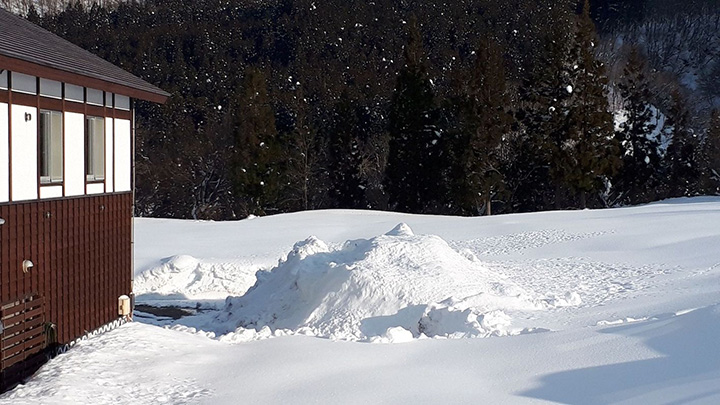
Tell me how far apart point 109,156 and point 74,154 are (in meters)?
1.52

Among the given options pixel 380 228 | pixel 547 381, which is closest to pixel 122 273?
pixel 547 381

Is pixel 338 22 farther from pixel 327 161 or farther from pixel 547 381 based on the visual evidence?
pixel 547 381

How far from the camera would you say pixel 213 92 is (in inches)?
2020

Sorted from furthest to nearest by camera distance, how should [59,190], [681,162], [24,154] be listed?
[681,162] < [59,190] < [24,154]

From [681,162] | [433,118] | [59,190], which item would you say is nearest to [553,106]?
[433,118]

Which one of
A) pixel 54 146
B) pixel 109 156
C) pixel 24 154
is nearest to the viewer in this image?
pixel 24 154

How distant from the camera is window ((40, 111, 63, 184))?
1046 cm

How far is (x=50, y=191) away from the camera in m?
10.6

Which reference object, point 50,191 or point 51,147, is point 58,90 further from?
point 50,191

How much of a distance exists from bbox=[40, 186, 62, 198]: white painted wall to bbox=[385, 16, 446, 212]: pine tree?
77.2 ft

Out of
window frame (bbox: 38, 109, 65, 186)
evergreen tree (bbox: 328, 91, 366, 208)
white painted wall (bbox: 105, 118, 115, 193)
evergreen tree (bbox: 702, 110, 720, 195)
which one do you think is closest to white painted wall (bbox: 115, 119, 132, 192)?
white painted wall (bbox: 105, 118, 115, 193)

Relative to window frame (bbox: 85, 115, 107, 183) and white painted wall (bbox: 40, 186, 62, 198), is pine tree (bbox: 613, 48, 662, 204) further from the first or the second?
white painted wall (bbox: 40, 186, 62, 198)

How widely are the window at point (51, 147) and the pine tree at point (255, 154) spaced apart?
24866mm

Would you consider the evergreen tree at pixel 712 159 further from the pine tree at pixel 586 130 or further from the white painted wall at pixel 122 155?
the white painted wall at pixel 122 155
